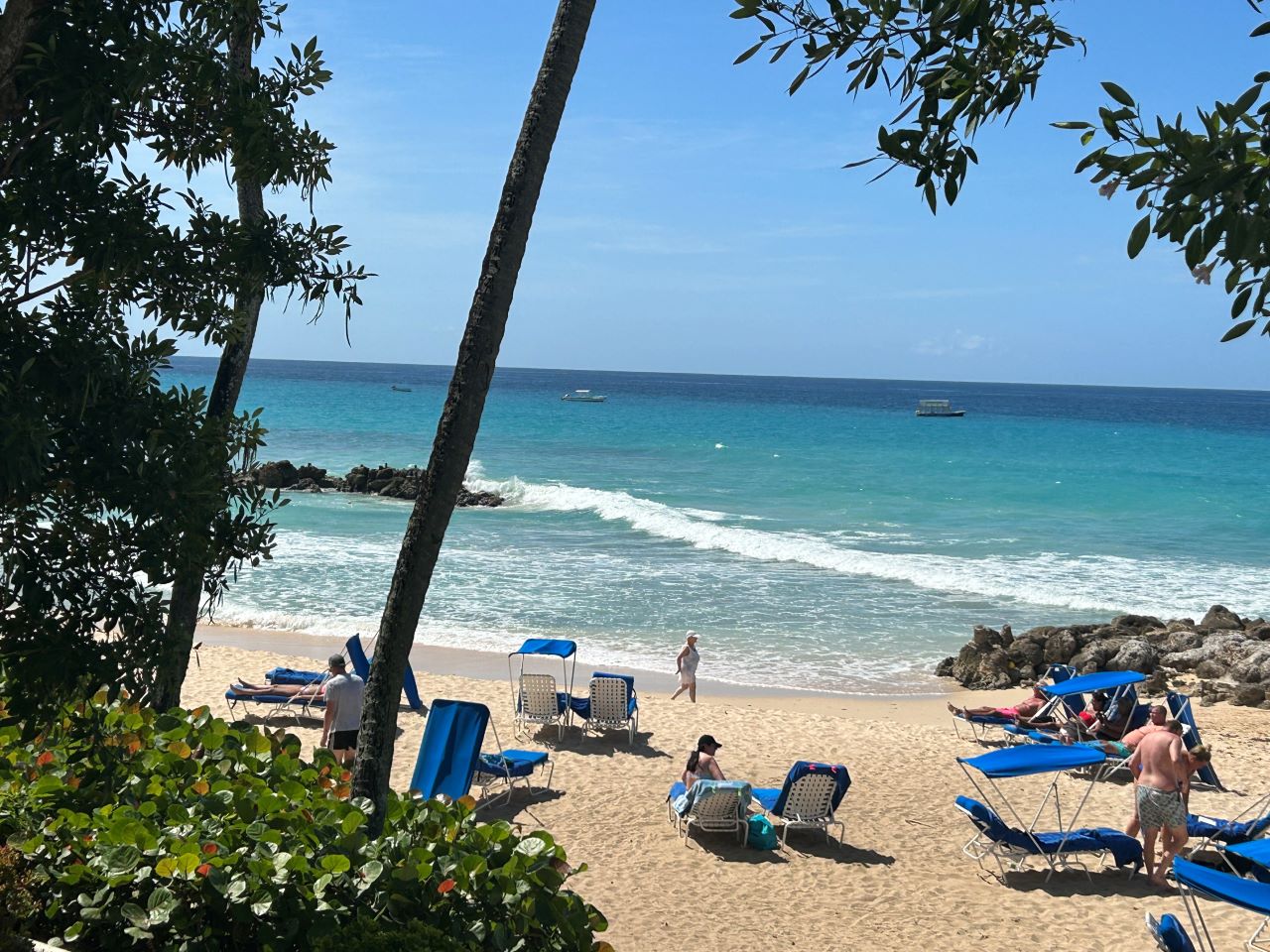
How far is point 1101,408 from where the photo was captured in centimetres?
13662

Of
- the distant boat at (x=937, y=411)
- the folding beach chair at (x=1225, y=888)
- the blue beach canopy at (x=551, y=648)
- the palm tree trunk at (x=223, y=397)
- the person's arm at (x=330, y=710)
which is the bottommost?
the person's arm at (x=330, y=710)

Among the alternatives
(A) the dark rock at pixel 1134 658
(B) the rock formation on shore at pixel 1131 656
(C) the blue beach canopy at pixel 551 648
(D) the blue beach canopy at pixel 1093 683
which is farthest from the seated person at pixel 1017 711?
(C) the blue beach canopy at pixel 551 648

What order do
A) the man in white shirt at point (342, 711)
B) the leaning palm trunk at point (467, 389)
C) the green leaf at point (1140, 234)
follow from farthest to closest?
the man in white shirt at point (342, 711) < the leaning palm trunk at point (467, 389) < the green leaf at point (1140, 234)

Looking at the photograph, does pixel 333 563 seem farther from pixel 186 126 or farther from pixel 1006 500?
pixel 1006 500

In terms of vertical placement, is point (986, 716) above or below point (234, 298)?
below

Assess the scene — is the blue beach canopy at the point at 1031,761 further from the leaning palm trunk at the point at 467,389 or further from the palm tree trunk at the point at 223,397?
the palm tree trunk at the point at 223,397

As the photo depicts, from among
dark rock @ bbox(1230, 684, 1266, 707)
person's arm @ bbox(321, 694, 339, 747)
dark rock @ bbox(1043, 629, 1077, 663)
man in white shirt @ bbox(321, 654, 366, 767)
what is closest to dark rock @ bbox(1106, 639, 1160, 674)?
dark rock @ bbox(1043, 629, 1077, 663)

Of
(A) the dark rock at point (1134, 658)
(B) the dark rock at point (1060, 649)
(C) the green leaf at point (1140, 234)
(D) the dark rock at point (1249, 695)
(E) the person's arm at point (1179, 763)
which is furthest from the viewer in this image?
(B) the dark rock at point (1060, 649)

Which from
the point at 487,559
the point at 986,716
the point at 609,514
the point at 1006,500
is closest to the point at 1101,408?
the point at 1006,500

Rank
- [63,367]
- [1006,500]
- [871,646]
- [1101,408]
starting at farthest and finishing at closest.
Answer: [1101,408] < [1006,500] < [871,646] < [63,367]

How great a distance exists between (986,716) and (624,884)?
23.5 feet

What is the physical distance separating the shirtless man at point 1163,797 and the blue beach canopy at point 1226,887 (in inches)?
107

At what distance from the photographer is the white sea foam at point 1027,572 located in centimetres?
2542

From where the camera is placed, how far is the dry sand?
8.13 meters
